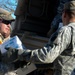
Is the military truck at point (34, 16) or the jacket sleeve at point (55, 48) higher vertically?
the jacket sleeve at point (55, 48)

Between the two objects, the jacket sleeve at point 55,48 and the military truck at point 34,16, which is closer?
the jacket sleeve at point 55,48

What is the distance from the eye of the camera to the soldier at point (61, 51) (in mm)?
2719

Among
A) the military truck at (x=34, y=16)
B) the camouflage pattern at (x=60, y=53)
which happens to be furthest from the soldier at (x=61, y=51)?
the military truck at (x=34, y=16)

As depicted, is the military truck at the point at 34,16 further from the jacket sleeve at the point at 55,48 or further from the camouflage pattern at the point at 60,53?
the jacket sleeve at the point at 55,48

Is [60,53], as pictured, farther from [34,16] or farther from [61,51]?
[34,16]

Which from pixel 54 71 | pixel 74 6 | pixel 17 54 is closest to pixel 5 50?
pixel 17 54

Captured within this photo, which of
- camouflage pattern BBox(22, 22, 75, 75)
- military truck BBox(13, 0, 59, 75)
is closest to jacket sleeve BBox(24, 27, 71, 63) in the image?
camouflage pattern BBox(22, 22, 75, 75)

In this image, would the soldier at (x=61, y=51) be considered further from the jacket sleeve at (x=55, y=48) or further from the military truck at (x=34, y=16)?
the military truck at (x=34, y=16)

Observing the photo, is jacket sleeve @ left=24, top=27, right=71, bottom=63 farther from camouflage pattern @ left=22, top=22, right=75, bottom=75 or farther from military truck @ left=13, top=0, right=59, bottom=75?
military truck @ left=13, top=0, right=59, bottom=75

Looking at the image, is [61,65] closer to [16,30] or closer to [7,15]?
[7,15]

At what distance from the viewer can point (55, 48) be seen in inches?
106

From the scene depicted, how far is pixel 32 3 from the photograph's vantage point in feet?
20.3

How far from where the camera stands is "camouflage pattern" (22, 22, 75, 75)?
8.91 feet

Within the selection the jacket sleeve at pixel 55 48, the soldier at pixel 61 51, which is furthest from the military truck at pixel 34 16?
the jacket sleeve at pixel 55 48
